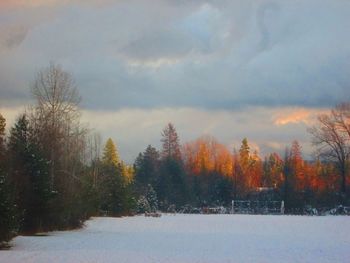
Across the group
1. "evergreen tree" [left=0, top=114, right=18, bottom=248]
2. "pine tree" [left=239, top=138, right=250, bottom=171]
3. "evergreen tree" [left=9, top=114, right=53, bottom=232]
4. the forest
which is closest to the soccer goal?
the forest

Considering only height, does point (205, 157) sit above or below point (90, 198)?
above

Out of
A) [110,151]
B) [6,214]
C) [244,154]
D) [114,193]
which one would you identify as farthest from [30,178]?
[244,154]

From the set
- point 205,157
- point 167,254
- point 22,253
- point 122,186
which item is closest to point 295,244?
point 167,254

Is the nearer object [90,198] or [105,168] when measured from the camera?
[90,198]

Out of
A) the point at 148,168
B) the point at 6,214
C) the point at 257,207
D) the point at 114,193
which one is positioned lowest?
the point at 6,214

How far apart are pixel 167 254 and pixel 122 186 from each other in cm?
4176

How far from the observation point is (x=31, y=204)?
95.3 ft

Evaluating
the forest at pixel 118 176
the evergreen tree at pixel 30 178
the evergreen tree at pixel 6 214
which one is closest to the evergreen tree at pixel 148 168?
the forest at pixel 118 176

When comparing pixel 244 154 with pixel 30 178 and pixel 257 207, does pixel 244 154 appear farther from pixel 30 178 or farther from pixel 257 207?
pixel 30 178

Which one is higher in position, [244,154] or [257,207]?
[244,154]

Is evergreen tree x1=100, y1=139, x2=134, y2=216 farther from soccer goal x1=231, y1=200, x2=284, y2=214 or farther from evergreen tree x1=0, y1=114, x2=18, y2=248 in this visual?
evergreen tree x1=0, y1=114, x2=18, y2=248

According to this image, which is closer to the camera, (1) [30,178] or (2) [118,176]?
(1) [30,178]

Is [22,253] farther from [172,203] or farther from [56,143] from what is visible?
[172,203]

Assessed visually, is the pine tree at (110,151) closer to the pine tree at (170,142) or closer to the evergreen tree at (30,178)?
the pine tree at (170,142)
